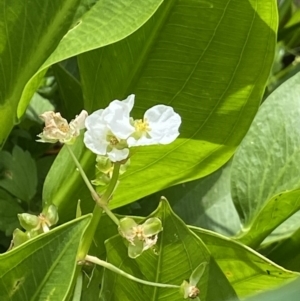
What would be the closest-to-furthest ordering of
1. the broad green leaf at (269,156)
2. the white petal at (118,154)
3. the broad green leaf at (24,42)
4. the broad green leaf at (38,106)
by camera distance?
the white petal at (118,154)
the broad green leaf at (24,42)
the broad green leaf at (269,156)
the broad green leaf at (38,106)

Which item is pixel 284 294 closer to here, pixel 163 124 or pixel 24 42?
pixel 163 124

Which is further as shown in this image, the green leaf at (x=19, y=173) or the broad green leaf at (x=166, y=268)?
the green leaf at (x=19, y=173)

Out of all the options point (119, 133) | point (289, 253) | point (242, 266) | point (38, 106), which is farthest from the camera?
point (38, 106)

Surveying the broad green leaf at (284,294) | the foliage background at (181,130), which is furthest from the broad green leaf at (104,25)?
the broad green leaf at (284,294)

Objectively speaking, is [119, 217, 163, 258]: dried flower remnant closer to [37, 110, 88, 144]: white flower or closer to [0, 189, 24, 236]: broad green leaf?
[37, 110, 88, 144]: white flower

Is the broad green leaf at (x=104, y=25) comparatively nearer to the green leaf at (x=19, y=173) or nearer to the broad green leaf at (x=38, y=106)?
the green leaf at (x=19, y=173)

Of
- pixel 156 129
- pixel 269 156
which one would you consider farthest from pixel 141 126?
pixel 269 156

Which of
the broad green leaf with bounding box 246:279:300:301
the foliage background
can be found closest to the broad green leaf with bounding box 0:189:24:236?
the foliage background
